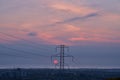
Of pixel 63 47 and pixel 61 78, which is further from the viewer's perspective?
pixel 61 78

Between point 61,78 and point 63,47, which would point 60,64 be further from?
point 61,78

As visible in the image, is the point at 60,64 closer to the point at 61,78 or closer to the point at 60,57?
the point at 60,57

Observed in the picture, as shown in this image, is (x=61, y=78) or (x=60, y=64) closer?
(x=60, y=64)

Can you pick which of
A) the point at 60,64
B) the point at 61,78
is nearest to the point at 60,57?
the point at 60,64

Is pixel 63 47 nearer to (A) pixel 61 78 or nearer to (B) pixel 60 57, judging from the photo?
(B) pixel 60 57

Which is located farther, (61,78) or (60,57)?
(61,78)
